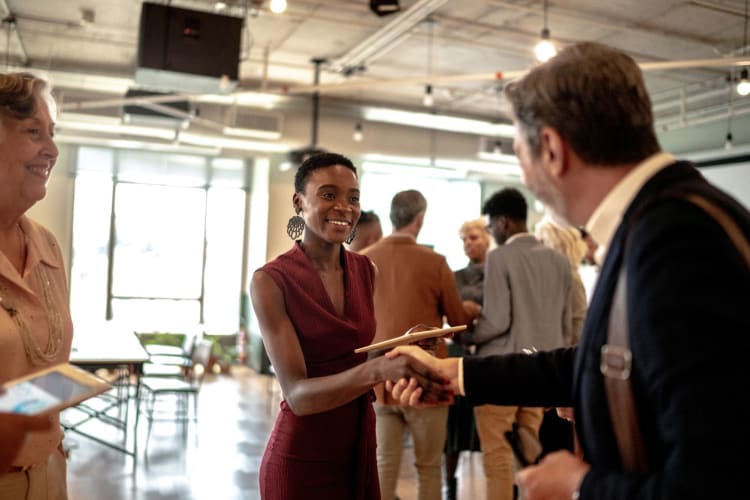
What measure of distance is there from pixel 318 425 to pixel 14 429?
2.97ft

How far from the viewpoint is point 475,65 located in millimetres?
9289

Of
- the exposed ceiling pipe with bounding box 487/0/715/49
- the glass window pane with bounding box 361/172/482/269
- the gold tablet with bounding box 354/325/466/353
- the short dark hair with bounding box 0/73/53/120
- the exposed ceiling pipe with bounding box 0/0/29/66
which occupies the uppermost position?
the exposed ceiling pipe with bounding box 487/0/715/49

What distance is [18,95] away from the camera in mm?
1705

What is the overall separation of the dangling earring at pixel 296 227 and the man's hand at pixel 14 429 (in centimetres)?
101

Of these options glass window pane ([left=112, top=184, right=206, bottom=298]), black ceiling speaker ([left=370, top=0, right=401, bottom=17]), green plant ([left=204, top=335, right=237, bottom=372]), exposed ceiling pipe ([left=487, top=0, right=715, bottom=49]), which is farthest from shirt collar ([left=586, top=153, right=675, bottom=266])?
glass window pane ([left=112, top=184, right=206, bottom=298])

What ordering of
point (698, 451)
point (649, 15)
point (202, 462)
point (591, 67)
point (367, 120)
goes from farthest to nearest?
point (367, 120) → point (649, 15) → point (202, 462) → point (591, 67) → point (698, 451)

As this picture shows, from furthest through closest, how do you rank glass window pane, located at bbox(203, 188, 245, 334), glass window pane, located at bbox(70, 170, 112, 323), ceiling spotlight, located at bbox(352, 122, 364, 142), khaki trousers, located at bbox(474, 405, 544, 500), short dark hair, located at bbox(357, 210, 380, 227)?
glass window pane, located at bbox(203, 188, 245, 334)
glass window pane, located at bbox(70, 170, 112, 323)
ceiling spotlight, located at bbox(352, 122, 364, 142)
short dark hair, located at bbox(357, 210, 380, 227)
khaki trousers, located at bbox(474, 405, 544, 500)

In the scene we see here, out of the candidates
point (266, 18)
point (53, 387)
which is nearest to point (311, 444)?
point (53, 387)

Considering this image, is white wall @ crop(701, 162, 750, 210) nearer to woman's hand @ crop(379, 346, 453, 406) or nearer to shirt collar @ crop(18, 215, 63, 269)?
woman's hand @ crop(379, 346, 453, 406)

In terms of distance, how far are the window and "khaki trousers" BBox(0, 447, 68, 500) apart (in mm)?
10155

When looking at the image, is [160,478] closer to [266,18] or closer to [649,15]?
[266,18]

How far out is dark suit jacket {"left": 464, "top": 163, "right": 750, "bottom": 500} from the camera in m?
0.87

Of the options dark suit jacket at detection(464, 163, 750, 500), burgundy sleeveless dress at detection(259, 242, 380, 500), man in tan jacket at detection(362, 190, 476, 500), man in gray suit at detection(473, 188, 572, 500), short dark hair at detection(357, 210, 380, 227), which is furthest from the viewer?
short dark hair at detection(357, 210, 380, 227)

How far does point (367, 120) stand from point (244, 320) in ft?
12.8
